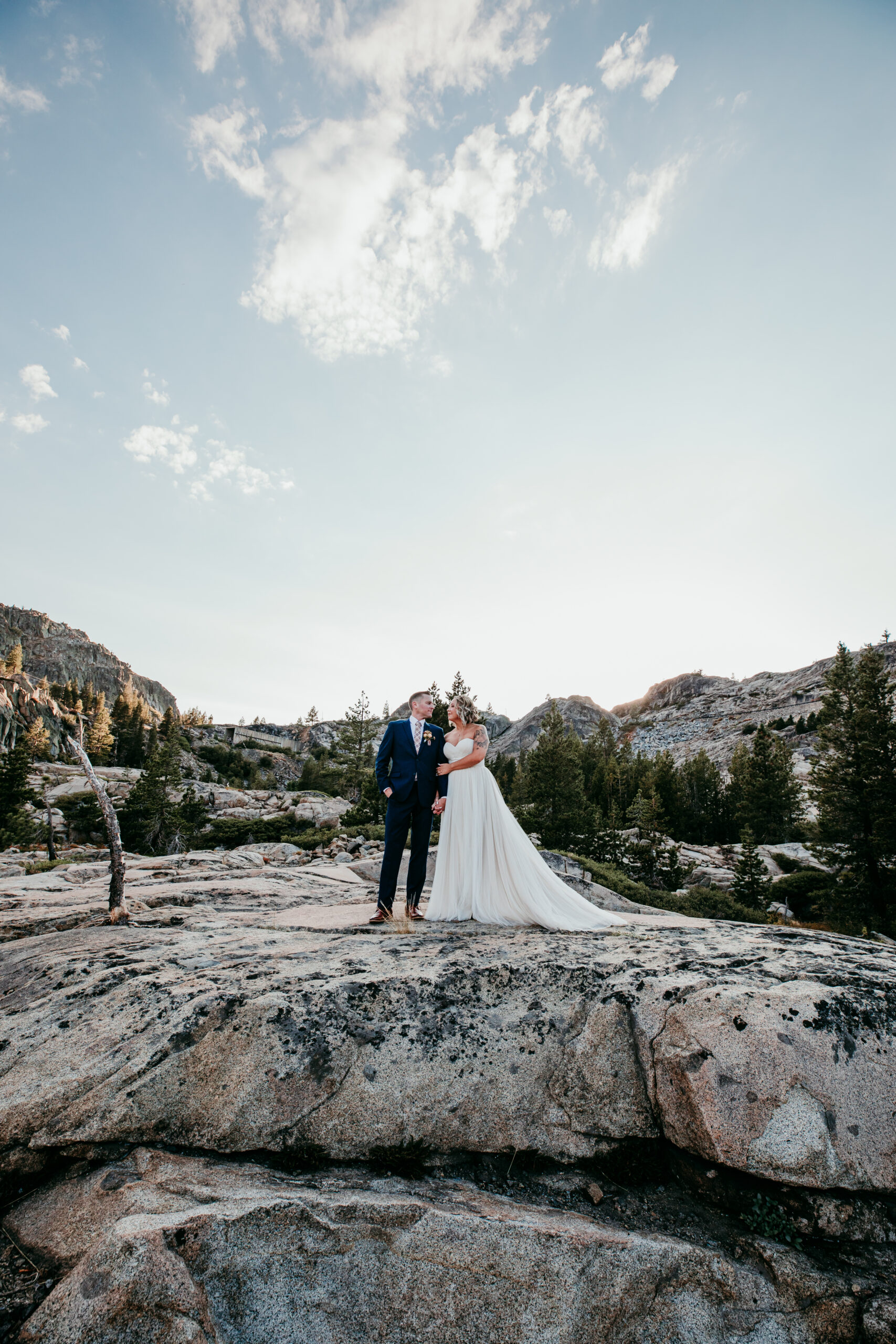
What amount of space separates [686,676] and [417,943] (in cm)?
15348

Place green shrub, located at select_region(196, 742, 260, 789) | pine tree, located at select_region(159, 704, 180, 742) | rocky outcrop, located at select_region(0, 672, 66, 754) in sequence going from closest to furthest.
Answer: pine tree, located at select_region(159, 704, 180, 742)
rocky outcrop, located at select_region(0, 672, 66, 754)
green shrub, located at select_region(196, 742, 260, 789)

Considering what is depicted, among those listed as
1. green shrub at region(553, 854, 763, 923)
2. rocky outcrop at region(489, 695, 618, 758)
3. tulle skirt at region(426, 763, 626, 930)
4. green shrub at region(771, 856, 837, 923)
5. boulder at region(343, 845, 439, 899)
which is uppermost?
rocky outcrop at region(489, 695, 618, 758)

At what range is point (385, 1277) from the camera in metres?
2.54

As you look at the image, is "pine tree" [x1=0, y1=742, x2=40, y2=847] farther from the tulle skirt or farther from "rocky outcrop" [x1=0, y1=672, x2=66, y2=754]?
"rocky outcrop" [x1=0, y1=672, x2=66, y2=754]

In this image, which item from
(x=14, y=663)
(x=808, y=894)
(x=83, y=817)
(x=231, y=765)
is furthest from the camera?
(x=14, y=663)

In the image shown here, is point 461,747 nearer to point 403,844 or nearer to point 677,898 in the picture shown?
point 403,844

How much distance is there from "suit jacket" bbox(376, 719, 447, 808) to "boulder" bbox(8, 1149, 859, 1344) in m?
4.20

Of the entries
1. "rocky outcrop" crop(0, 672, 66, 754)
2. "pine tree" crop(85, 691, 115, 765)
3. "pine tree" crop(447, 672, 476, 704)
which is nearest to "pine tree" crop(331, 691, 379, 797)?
"pine tree" crop(447, 672, 476, 704)

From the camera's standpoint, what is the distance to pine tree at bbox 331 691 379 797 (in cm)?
3841

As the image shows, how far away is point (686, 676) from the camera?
474 feet

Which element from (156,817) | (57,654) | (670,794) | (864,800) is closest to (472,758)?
(864,800)

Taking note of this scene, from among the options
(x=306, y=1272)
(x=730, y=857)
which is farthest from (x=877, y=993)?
(x=730, y=857)

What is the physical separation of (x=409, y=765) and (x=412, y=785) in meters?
0.26

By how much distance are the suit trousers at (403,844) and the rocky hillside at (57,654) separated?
192m
